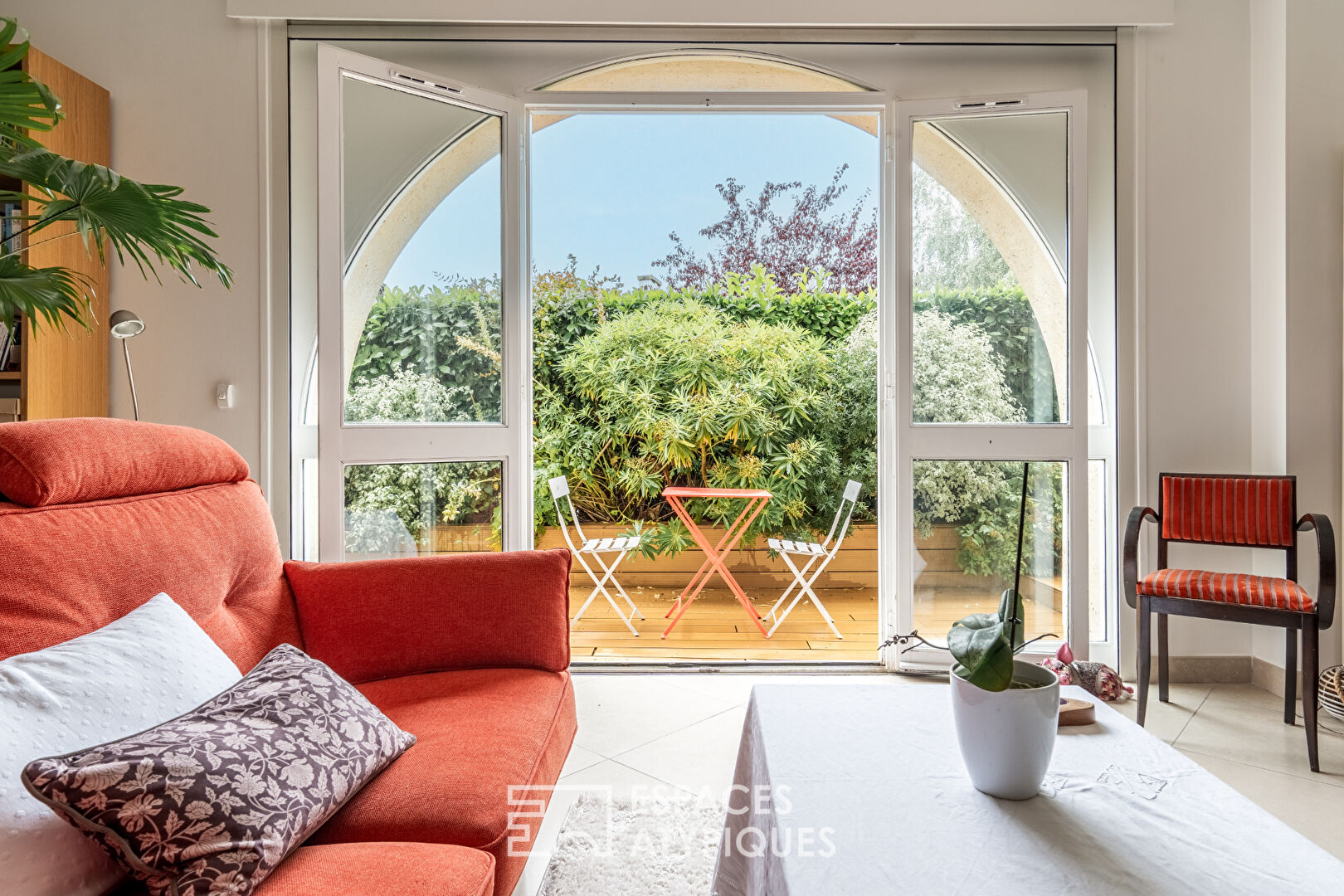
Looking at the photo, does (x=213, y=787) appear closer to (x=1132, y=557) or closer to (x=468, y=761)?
(x=468, y=761)

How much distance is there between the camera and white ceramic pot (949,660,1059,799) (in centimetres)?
107

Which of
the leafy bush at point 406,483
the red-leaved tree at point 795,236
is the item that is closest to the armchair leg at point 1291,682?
the leafy bush at point 406,483

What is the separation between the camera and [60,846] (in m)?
0.88

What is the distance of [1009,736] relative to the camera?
107 cm

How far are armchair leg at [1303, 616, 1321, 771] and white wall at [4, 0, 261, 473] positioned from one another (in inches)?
140

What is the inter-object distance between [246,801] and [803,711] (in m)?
0.90

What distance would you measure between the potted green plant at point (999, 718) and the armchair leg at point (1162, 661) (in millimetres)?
1864

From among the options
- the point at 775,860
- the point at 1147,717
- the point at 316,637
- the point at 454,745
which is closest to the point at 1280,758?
the point at 1147,717

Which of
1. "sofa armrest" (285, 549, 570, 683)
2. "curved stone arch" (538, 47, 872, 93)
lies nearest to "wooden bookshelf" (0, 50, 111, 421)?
"sofa armrest" (285, 549, 570, 683)

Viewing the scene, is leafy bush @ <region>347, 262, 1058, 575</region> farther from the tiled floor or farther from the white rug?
the white rug

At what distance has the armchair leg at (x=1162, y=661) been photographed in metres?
2.64

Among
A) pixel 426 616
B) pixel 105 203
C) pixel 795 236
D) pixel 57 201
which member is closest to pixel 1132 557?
pixel 426 616

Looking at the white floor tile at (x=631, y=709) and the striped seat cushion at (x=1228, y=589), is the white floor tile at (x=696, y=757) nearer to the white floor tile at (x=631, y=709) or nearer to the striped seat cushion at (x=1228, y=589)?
the white floor tile at (x=631, y=709)

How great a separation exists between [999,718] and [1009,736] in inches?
1.2
